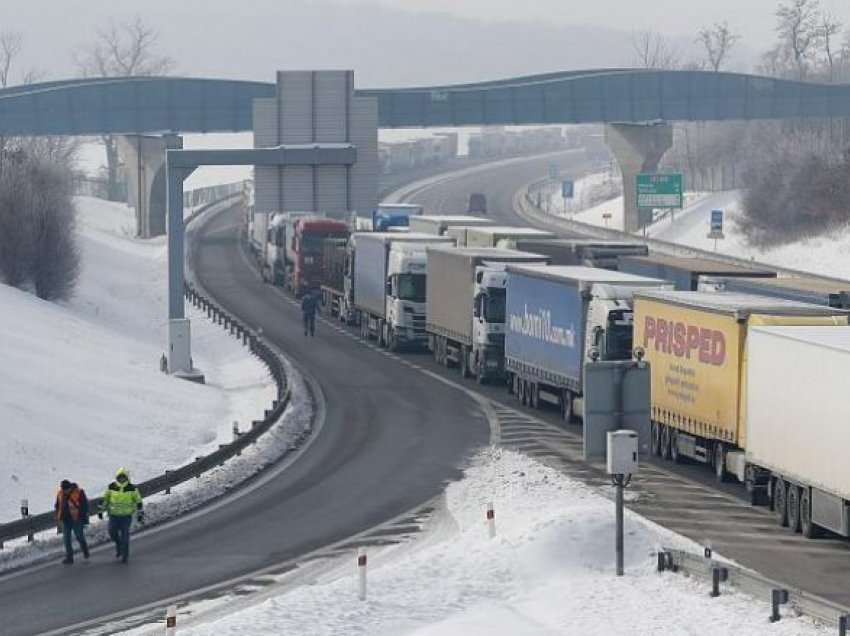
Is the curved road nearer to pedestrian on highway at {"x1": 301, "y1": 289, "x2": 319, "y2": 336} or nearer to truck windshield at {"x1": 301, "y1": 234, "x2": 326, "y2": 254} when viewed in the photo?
pedestrian on highway at {"x1": 301, "y1": 289, "x2": 319, "y2": 336}

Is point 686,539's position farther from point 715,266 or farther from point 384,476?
point 715,266

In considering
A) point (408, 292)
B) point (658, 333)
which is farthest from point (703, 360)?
point (408, 292)

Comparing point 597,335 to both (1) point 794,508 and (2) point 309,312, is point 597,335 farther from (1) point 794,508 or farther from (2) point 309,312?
(2) point 309,312

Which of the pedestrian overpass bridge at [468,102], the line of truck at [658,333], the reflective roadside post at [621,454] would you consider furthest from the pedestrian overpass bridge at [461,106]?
the reflective roadside post at [621,454]

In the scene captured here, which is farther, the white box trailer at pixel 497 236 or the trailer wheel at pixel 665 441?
the white box trailer at pixel 497 236

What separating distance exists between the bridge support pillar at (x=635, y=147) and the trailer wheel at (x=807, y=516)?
300 ft

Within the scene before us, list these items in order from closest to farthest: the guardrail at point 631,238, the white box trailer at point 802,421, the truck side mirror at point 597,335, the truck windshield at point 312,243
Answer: the white box trailer at point 802,421 → the truck side mirror at point 597,335 → the truck windshield at point 312,243 → the guardrail at point 631,238

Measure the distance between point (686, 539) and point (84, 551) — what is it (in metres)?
8.96

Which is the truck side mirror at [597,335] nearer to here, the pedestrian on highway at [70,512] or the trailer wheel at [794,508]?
the trailer wheel at [794,508]

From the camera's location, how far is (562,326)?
44844mm

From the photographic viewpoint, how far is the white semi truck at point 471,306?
172 feet

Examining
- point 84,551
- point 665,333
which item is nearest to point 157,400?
point 665,333

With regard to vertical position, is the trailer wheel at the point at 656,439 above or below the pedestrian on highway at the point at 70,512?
below

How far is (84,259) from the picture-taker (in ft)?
321
